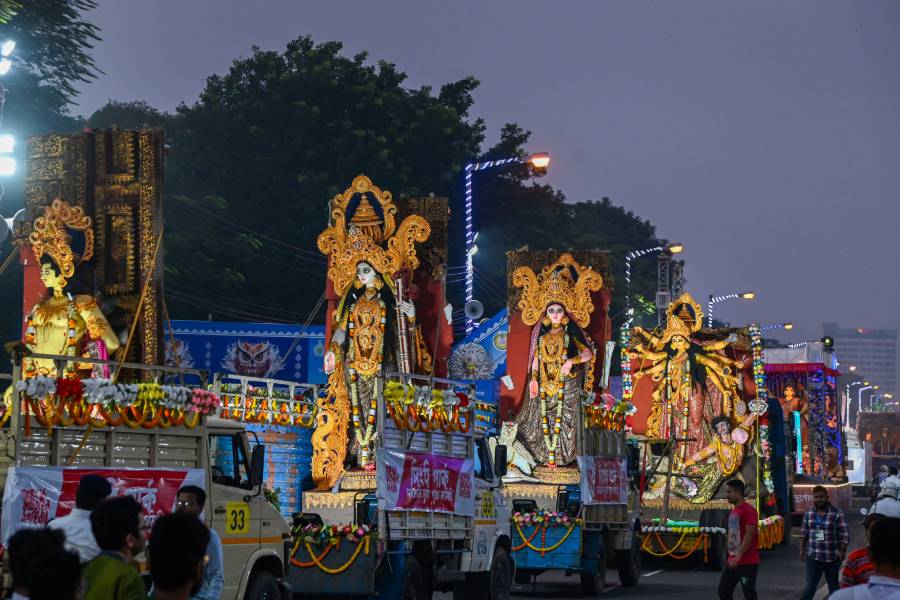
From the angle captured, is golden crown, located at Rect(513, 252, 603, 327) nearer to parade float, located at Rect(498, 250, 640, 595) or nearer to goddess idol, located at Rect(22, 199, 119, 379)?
parade float, located at Rect(498, 250, 640, 595)

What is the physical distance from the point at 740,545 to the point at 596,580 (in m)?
6.77

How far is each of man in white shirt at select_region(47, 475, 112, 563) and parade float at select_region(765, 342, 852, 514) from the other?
44197 millimetres

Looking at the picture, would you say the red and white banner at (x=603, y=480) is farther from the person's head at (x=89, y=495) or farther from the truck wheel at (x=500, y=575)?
the person's head at (x=89, y=495)

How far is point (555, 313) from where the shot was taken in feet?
95.6

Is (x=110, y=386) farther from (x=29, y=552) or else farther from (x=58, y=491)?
(x=29, y=552)

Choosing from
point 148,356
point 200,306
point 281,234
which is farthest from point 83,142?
point 281,234

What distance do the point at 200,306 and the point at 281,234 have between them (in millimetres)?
5461

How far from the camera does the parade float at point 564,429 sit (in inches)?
847

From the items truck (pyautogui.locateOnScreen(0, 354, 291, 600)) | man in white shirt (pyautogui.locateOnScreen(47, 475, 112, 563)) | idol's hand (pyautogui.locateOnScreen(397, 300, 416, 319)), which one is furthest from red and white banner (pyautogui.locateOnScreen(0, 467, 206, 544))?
idol's hand (pyautogui.locateOnScreen(397, 300, 416, 319))

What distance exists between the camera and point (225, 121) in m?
51.7

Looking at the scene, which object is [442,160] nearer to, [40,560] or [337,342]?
[337,342]

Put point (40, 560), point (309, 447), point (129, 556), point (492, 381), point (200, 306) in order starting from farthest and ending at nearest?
point (200, 306)
point (492, 381)
point (309, 447)
point (129, 556)
point (40, 560)

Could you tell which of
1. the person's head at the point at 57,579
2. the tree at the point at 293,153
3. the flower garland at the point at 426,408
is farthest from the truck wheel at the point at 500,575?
the tree at the point at 293,153

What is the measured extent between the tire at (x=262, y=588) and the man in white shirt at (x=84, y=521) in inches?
220
